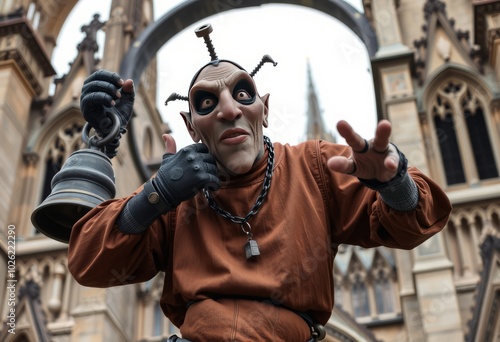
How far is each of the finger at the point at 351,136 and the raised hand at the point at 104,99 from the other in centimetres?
92

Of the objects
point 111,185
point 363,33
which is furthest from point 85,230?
point 363,33

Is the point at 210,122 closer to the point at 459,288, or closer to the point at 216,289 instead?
the point at 216,289

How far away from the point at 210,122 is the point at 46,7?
1512 cm

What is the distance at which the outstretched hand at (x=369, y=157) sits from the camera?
1911 mm

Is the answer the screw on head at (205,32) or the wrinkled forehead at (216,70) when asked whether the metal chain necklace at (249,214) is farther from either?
the screw on head at (205,32)

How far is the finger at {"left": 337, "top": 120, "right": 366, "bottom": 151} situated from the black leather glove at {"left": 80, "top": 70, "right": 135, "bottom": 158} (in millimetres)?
924

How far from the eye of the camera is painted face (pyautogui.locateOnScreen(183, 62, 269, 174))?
2.29 meters

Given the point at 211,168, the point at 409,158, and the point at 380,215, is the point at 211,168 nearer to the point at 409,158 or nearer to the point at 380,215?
the point at 380,215

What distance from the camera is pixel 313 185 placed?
2.35 metres

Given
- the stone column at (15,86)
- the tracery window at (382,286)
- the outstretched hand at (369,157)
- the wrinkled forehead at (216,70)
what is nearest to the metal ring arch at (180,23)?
the stone column at (15,86)

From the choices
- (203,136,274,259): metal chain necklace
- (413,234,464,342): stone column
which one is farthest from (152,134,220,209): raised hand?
(413,234,464,342): stone column

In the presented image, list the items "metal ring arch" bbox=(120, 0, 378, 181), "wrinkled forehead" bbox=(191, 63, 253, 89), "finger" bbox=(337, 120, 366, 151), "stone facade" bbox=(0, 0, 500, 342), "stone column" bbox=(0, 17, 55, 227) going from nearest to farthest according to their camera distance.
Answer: "finger" bbox=(337, 120, 366, 151)
"wrinkled forehead" bbox=(191, 63, 253, 89)
"stone facade" bbox=(0, 0, 500, 342)
"stone column" bbox=(0, 17, 55, 227)
"metal ring arch" bbox=(120, 0, 378, 181)

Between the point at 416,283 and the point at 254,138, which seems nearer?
the point at 254,138

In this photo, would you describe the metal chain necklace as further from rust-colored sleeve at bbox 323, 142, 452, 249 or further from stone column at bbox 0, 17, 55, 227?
stone column at bbox 0, 17, 55, 227
